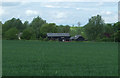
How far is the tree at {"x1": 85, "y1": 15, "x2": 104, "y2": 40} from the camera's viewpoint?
8856 centimetres

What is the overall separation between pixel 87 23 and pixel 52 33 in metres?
15.5

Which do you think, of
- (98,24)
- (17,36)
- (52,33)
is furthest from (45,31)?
(98,24)

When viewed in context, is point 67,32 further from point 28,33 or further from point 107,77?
point 107,77

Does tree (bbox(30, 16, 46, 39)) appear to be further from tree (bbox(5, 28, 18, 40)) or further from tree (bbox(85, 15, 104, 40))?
tree (bbox(85, 15, 104, 40))

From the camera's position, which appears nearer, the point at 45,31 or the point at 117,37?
the point at 117,37

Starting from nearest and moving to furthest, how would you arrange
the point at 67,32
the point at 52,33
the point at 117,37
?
1. the point at 117,37
2. the point at 52,33
3. the point at 67,32

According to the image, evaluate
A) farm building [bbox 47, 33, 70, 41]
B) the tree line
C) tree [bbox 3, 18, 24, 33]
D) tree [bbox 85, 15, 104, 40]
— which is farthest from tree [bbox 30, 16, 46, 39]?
tree [bbox 85, 15, 104, 40]

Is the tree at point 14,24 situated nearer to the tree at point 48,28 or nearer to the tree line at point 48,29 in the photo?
the tree line at point 48,29

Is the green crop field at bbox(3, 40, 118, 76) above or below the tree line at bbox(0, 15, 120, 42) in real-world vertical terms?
below

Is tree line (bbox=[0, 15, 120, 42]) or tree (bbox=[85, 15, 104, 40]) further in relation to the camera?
tree (bbox=[85, 15, 104, 40])

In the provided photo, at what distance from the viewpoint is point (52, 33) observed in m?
88.4

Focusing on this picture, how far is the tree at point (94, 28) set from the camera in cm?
8856

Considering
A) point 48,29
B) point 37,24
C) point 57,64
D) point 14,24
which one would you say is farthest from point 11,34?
point 57,64

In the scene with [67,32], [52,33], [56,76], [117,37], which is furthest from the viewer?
[67,32]
